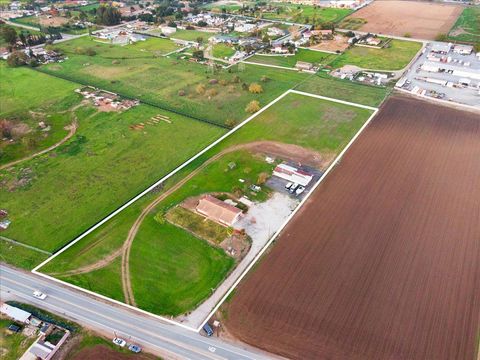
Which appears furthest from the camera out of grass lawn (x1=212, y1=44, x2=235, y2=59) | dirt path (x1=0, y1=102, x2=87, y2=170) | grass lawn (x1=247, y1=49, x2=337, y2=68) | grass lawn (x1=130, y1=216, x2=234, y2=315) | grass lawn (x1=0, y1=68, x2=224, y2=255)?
grass lawn (x1=212, y1=44, x2=235, y2=59)

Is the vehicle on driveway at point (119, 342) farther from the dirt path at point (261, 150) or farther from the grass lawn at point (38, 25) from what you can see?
the grass lawn at point (38, 25)

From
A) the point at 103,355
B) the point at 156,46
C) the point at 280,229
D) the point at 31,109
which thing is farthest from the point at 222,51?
the point at 103,355

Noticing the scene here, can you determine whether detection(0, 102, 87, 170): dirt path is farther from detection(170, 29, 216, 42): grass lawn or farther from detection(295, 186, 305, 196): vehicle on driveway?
detection(170, 29, 216, 42): grass lawn

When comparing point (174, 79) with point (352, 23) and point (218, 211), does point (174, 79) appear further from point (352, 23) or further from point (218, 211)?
point (352, 23)

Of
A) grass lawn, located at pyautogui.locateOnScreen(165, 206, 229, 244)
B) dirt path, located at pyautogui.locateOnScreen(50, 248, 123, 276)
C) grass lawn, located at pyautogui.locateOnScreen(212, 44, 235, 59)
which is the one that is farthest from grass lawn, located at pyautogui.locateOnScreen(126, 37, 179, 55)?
dirt path, located at pyautogui.locateOnScreen(50, 248, 123, 276)

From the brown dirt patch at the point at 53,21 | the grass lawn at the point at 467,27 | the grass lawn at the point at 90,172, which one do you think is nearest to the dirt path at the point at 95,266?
the grass lawn at the point at 90,172

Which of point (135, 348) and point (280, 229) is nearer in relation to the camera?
point (135, 348)

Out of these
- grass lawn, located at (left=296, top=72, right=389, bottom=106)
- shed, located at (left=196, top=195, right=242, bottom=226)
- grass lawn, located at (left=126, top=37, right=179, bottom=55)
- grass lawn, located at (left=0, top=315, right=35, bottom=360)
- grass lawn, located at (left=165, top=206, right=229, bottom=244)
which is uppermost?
grass lawn, located at (left=126, top=37, right=179, bottom=55)

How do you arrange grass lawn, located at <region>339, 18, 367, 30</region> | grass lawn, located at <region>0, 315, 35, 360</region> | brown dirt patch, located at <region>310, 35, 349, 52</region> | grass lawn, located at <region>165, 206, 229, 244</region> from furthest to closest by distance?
grass lawn, located at <region>339, 18, 367, 30</region>, brown dirt patch, located at <region>310, 35, 349, 52</region>, grass lawn, located at <region>165, 206, 229, 244</region>, grass lawn, located at <region>0, 315, 35, 360</region>

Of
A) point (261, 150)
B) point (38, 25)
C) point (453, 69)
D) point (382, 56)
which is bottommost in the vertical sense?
point (261, 150)
